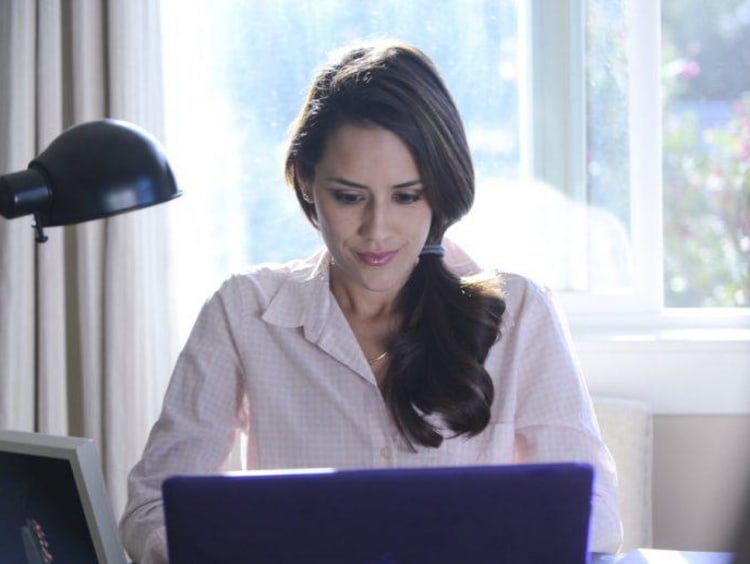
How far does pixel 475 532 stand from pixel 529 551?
5cm

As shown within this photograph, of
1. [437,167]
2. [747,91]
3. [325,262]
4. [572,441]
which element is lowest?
[572,441]

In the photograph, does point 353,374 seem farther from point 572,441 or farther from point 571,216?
point 571,216

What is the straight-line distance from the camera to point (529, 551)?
99cm

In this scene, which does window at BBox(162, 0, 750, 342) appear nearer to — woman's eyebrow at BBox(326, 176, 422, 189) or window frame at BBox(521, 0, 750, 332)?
window frame at BBox(521, 0, 750, 332)

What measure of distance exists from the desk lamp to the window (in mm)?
1336

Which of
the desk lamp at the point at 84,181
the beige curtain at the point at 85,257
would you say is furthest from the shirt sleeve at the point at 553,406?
the beige curtain at the point at 85,257

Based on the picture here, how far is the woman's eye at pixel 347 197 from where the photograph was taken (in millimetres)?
1710

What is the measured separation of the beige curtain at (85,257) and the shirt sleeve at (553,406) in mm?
1020

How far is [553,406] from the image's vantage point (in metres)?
1.74

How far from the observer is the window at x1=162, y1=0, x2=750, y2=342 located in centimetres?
251

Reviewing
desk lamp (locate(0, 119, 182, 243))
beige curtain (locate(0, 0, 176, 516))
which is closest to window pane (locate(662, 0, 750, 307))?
beige curtain (locate(0, 0, 176, 516))

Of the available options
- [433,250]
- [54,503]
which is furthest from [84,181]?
[433,250]

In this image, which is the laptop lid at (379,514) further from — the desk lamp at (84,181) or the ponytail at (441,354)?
the ponytail at (441,354)

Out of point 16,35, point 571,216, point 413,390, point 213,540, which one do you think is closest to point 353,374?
point 413,390
